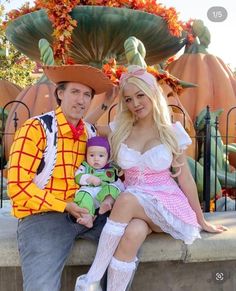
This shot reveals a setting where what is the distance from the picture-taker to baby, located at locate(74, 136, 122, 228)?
221 cm

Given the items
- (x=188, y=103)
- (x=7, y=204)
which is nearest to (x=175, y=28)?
(x=188, y=103)

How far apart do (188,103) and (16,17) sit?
2.74m

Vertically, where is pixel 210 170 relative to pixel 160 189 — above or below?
below

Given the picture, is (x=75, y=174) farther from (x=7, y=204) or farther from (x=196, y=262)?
(x=7, y=204)

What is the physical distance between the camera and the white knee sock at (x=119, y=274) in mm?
2066

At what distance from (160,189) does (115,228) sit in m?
0.34

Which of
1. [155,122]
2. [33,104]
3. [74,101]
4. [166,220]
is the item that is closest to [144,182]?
[166,220]

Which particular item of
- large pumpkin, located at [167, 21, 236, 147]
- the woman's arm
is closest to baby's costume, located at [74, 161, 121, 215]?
the woman's arm

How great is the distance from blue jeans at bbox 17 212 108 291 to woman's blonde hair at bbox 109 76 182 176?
16.9 inches

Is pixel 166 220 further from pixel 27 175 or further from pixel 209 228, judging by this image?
pixel 27 175

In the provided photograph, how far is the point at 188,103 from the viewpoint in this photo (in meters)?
6.51

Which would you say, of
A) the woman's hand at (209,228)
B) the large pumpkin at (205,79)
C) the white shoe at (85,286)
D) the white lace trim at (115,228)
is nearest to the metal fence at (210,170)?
the woman's hand at (209,228)

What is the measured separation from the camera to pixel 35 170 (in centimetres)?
216

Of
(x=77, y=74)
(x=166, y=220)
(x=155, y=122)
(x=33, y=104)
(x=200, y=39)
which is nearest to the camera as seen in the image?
(x=166, y=220)
